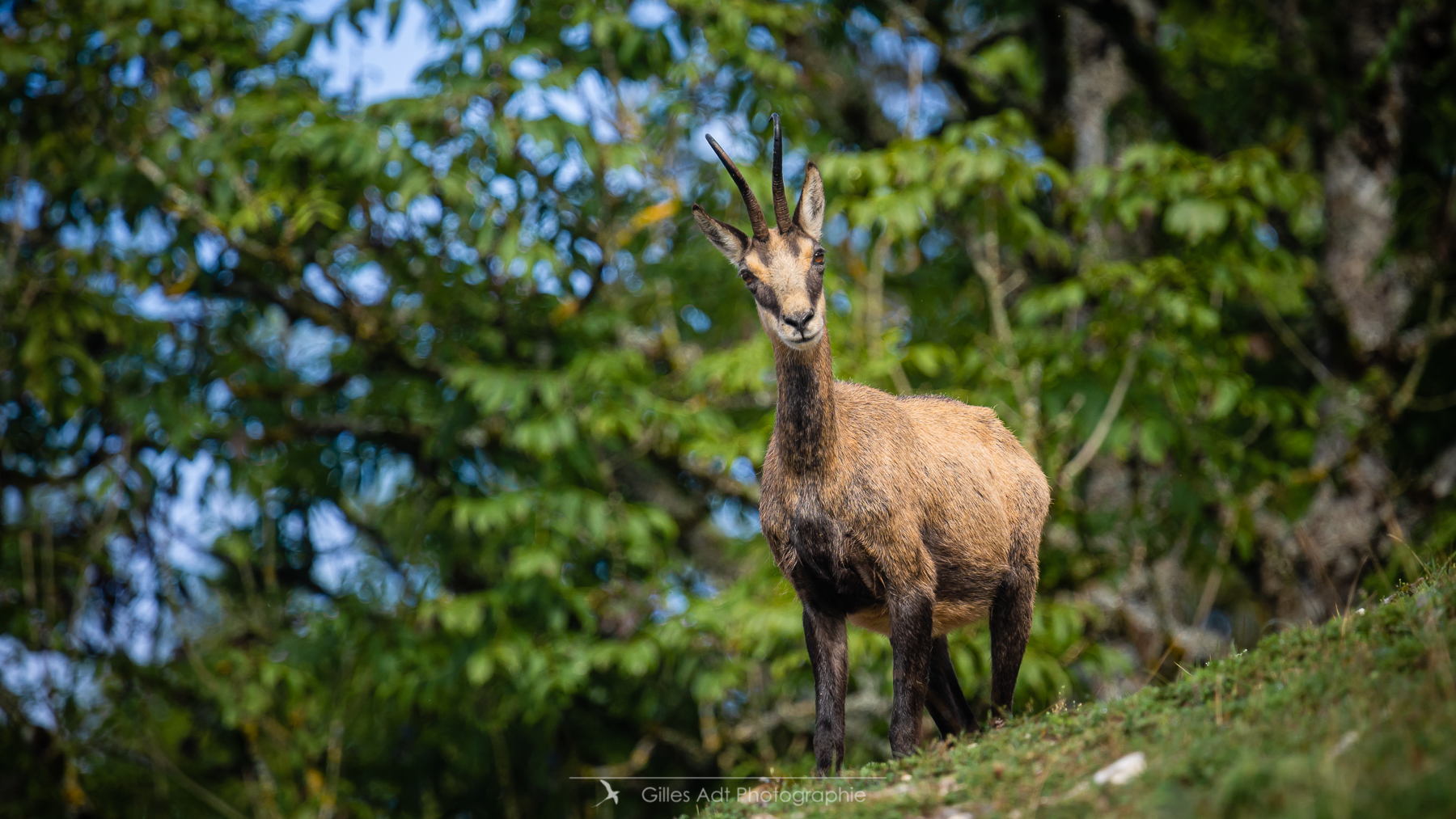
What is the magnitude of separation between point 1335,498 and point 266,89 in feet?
38.8

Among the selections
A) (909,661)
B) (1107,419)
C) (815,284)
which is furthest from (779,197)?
(1107,419)

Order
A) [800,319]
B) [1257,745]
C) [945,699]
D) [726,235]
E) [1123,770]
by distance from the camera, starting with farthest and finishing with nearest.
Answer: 1. [945,699]
2. [726,235]
3. [800,319]
4. [1123,770]
5. [1257,745]

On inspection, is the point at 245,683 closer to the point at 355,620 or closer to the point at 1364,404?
the point at 355,620

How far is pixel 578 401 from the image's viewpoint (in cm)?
1061

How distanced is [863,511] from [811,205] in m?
1.68

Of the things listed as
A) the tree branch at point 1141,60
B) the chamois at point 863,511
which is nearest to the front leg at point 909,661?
the chamois at point 863,511

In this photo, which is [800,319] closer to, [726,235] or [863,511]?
[726,235]

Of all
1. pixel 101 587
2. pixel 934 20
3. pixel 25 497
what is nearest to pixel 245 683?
pixel 101 587

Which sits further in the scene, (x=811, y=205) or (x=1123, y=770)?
(x=811, y=205)

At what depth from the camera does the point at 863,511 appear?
5.48 metres

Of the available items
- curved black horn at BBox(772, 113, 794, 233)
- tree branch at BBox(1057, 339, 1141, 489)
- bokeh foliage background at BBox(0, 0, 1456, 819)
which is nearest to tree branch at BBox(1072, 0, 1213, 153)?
bokeh foliage background at BBox(0, 0, 1456, 819)

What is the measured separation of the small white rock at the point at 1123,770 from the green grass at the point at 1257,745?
38mm

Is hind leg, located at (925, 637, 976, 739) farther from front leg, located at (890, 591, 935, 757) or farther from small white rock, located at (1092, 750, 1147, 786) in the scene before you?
small white rock, located at (1092, 750, 1147, 786)

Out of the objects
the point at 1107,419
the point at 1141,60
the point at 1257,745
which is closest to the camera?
the point at 1257,745
